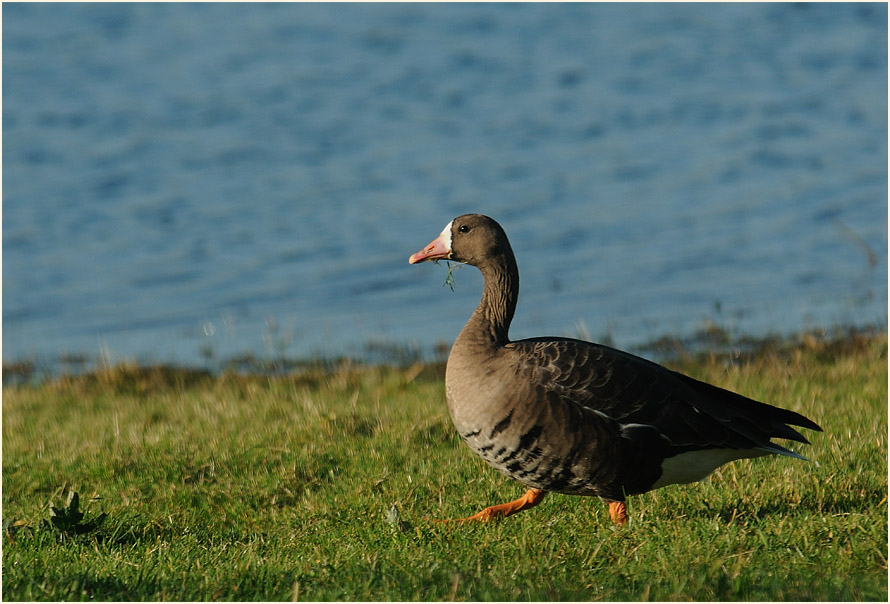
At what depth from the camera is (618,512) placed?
20.0ft

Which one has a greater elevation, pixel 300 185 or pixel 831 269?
pixel 300 185

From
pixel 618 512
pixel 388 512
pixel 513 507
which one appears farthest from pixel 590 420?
pixel 388 512

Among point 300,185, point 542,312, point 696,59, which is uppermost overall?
point 696,59

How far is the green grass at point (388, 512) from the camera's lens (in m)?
5.11

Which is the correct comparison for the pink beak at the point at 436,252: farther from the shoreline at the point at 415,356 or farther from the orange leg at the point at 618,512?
the shoreline at the point at 415,356

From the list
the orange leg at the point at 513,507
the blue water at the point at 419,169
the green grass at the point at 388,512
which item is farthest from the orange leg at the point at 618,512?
the blue water at the point at 419,169

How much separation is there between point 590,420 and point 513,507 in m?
0.84

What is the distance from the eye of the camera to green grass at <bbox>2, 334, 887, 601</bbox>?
5109 mm

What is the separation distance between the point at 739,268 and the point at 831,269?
1293 millimetres

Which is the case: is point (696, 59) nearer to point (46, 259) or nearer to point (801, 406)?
point (46, 259)

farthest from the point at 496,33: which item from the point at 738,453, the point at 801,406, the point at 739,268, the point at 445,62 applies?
the point at 738,453

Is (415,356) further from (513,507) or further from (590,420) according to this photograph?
(590,420)

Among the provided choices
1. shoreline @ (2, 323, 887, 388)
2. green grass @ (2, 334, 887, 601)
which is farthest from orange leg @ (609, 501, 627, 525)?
shoreline @ (2, 323, 887, 388)

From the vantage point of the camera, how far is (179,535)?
6633 mm
